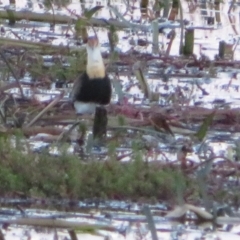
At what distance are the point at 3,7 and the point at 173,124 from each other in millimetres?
5314

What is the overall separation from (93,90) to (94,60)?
7.3 inches

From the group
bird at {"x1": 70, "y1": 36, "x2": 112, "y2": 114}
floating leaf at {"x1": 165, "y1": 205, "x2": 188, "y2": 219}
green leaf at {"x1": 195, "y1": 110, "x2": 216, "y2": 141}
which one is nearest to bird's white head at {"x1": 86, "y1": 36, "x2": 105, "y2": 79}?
bird at {"x1": 70, "y1": 36, "x2": 112, "y2": 114}

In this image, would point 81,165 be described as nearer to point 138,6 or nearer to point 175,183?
point 175,183

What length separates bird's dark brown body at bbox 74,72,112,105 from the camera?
7.23m

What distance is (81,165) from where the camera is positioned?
570cm

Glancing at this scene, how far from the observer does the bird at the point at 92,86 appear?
719cm

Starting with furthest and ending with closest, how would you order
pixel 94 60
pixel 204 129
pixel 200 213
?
pixel 94 60 → pixel 204 129 → pixel 200 213

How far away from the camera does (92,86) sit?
285 inches

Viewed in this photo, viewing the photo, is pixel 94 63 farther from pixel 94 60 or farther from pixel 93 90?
pixel 93 90

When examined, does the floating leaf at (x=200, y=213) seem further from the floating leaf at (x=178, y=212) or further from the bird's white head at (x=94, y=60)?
the bird's white head at (x=94, y=60)

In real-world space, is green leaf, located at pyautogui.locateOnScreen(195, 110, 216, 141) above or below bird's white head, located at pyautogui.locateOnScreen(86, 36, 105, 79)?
below

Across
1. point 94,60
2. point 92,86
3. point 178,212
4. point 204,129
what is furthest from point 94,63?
point 178,212

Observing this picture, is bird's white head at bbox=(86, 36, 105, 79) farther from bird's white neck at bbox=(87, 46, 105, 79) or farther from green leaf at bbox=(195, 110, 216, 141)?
green leaf at bbox=(195, 110, 216, 141)

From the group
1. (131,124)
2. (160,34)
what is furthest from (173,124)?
(160,34)
